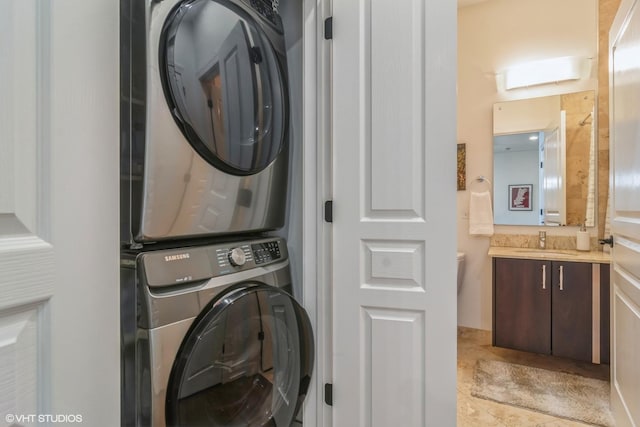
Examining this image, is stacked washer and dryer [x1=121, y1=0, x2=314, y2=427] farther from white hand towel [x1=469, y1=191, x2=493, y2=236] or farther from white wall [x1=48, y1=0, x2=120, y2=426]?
white hand towel [x1=469, y1=191, x2=493, y2=236]

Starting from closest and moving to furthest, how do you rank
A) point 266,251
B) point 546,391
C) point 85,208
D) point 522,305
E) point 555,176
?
point 85,208 < point 266,251 < point 546,391 < point 522,305 < point 555,176

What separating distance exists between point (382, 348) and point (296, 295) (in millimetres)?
398

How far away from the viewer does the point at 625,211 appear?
1.44 metres

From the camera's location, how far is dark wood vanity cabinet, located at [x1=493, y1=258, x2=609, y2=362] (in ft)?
7.29

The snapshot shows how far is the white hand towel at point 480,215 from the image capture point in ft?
9.45

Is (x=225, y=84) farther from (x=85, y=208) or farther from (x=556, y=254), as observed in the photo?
(x=556, y=254)

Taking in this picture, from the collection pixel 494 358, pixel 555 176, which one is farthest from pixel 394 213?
pixel 555 176

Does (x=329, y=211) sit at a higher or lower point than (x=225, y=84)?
lower

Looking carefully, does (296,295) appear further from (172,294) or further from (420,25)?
(420,25)

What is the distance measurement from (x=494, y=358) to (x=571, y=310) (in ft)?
2.12

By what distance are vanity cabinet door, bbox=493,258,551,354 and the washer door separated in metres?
1.80

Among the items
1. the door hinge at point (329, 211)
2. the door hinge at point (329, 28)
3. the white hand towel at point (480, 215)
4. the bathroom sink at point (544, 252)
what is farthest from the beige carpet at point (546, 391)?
the door hinge at point (329, 28)

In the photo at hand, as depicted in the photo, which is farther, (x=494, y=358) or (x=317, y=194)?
(x=494, y=358)

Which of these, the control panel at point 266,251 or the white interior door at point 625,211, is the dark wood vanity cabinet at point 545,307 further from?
the control panel at point 266,251
